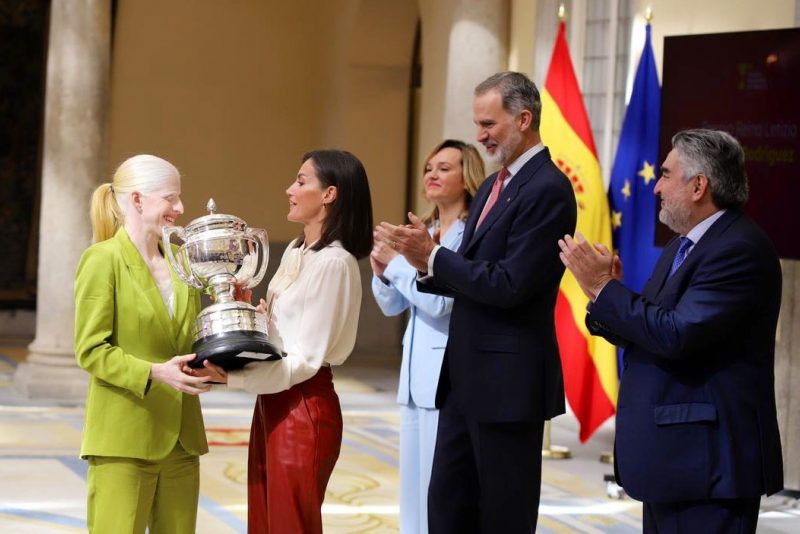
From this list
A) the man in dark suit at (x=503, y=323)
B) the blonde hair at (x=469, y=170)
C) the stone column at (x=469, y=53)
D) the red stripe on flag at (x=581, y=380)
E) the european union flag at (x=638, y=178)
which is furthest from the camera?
the stone column at (x=469, y=53)

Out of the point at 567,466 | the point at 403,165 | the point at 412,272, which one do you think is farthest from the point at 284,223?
the point at 412,272

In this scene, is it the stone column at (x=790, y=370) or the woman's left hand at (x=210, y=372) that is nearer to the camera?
the woman's left hand at (x=210, y=372)

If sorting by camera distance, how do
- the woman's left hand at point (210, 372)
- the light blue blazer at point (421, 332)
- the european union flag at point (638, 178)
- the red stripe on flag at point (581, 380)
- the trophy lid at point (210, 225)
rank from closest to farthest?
1. the woman's left hand at point (210, 372)
2. the trophy lid at point (210, 225)
3. the light blue blazer at point (421, 332)
4. the european union flag at point (638, 178)
5. the red stripe on flag at point (581, 380)

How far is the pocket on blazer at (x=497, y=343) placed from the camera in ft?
12.4

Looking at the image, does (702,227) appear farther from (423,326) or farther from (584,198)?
(584,198)

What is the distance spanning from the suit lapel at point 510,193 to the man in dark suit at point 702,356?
0.40 m

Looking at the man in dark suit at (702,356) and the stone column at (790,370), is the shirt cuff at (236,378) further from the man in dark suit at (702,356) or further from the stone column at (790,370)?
the stone column at (790,370)

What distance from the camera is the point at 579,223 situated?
7.63 metres

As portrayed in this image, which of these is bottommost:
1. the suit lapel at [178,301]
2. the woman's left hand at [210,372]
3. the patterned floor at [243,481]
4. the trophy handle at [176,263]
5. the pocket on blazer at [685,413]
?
the patterned floor at [243,481]

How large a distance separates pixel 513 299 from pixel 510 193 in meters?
0.37

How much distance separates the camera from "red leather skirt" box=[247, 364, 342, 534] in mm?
3639

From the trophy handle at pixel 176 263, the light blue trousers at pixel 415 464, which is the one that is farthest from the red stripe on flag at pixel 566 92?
the trophy handle at pixel 176 263

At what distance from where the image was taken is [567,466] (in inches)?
309

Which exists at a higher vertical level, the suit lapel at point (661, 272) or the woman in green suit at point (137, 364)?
the suit lapel at point (661, 272)
